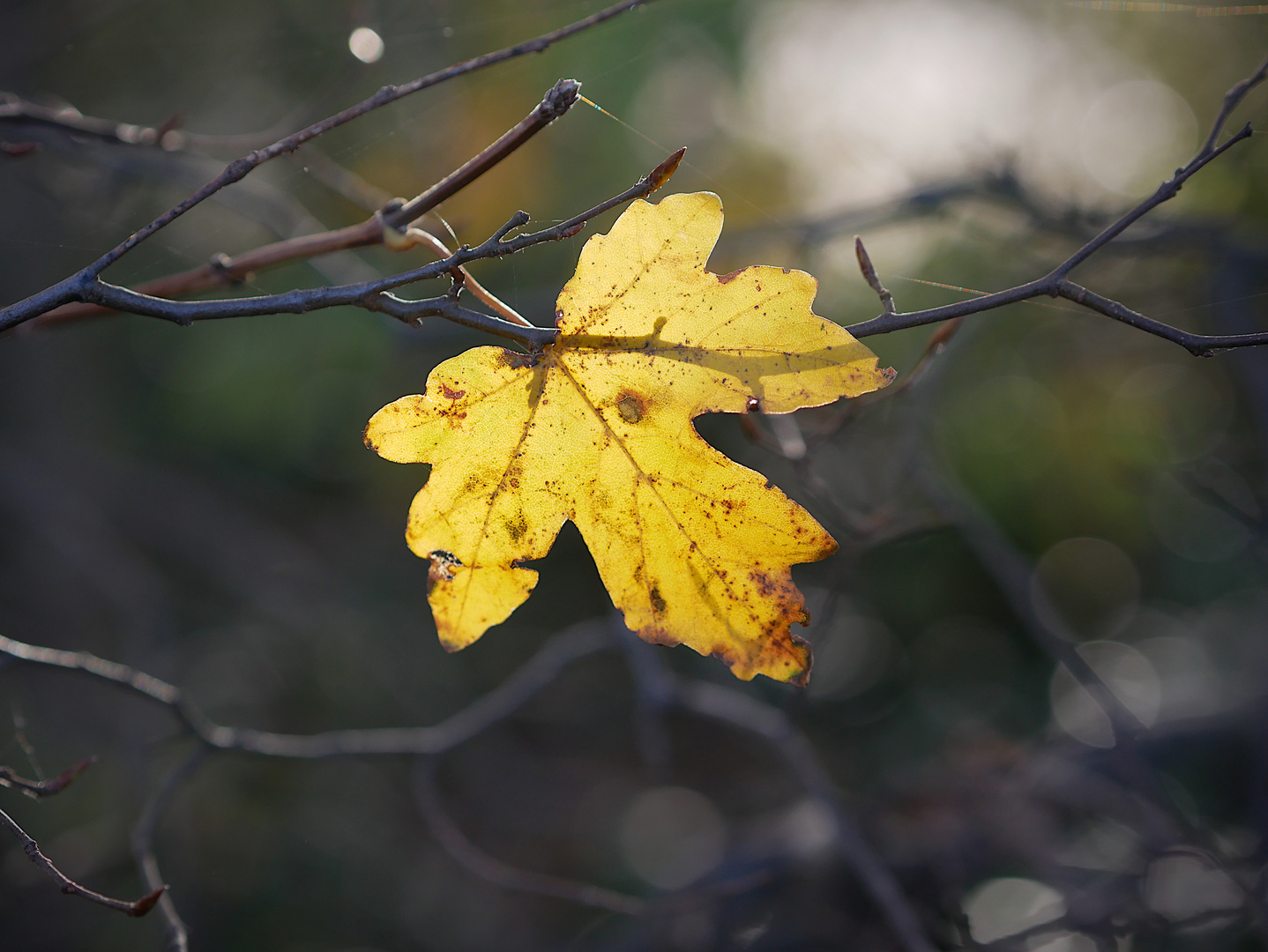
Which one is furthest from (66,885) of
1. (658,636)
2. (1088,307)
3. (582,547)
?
(582,547)

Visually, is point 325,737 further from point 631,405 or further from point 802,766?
point 631,405

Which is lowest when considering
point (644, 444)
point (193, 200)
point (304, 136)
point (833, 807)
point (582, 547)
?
point (833, 807)

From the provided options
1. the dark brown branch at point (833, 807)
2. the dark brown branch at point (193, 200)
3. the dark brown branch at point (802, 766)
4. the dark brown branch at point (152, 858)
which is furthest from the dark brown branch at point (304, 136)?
the dark brown branch at point (833, 807)

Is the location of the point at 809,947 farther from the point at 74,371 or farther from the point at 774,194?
the point at 74,371

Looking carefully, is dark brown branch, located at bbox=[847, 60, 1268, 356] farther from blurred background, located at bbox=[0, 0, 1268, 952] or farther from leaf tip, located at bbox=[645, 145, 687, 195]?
blurred background, located at bbox=[0, 0, 1268, 952]

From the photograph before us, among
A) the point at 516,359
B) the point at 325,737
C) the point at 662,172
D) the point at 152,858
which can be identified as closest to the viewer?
the point at 662,172

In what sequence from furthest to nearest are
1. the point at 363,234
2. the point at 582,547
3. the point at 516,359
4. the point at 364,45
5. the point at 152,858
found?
the point at 582,547 < the point at 364,45 < the point at 152,858 < the point at 363,234 < the point at 516,359

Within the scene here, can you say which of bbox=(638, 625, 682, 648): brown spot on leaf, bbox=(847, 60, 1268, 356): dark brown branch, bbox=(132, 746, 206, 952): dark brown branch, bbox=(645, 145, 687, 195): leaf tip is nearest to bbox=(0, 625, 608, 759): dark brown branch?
bbox=(132, 746, 206, 952): dark brown branch

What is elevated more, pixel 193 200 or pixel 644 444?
pixel 193 200
